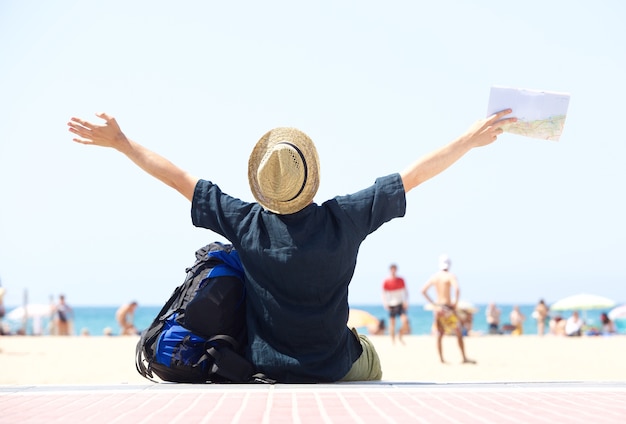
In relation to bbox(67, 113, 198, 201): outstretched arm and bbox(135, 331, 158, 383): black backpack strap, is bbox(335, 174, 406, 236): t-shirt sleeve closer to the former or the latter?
bbox(67, 113, 198, 201): outstretched arm

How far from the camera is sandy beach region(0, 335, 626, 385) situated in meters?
9.16

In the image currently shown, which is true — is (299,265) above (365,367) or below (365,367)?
above

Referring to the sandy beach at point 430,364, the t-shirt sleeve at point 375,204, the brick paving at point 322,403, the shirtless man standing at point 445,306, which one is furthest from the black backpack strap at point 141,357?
the shirtless man standing at point 445,306

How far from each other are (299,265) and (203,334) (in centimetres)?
67

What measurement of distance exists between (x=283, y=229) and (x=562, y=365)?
8406 mm

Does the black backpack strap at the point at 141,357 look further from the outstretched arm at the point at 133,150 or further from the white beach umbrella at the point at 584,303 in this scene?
the white beach umbrella at the point at 584,303

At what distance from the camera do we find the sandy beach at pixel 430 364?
9.16 m

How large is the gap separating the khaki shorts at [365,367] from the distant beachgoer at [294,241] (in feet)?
0.22

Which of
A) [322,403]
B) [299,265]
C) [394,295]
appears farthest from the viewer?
[394,295]

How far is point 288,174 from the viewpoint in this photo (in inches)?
168

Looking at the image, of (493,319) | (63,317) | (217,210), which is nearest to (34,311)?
(63,317)

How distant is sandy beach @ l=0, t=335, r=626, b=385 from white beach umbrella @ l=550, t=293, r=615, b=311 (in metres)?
17.4

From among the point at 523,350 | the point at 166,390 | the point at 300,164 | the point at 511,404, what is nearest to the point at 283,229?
the point at 300,164

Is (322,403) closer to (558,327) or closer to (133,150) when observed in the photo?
(133,150)
